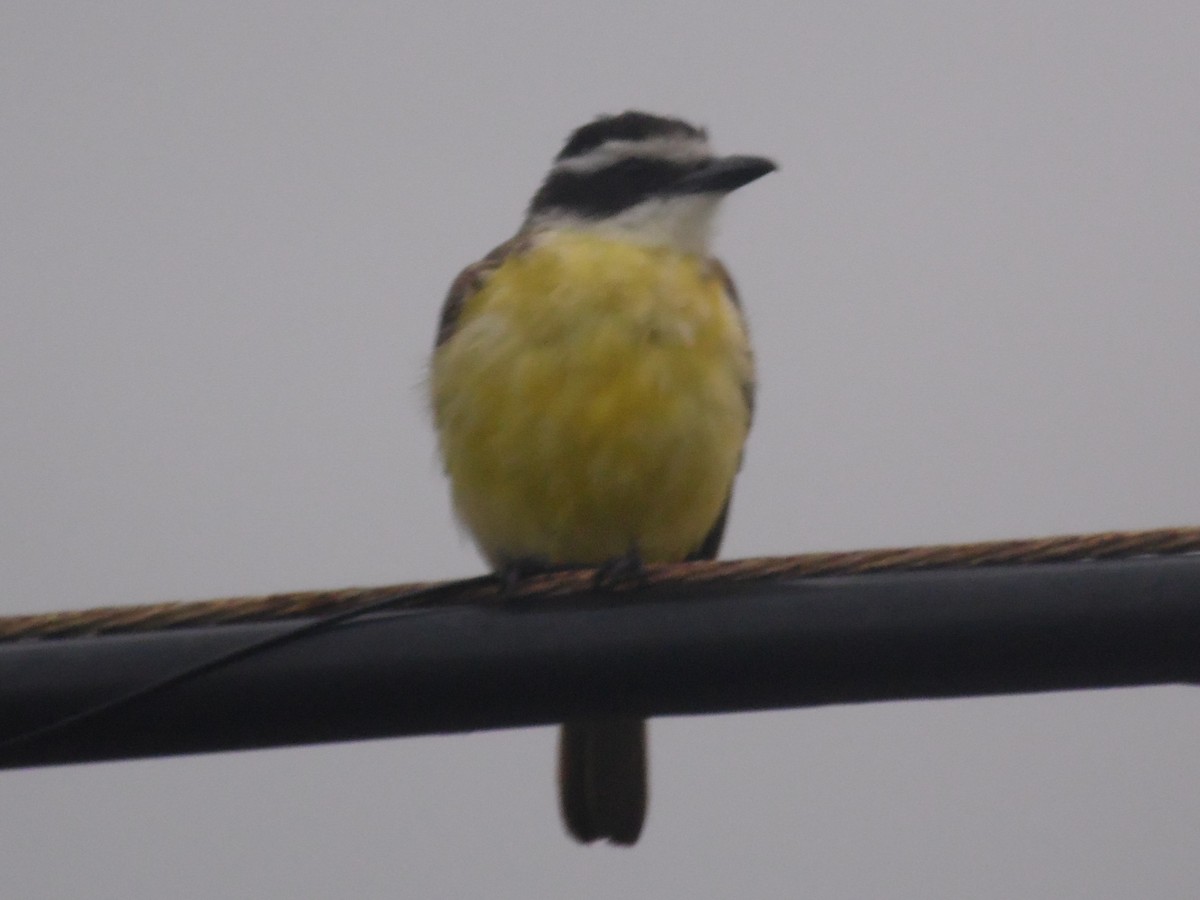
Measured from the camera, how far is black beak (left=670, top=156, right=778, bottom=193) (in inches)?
252

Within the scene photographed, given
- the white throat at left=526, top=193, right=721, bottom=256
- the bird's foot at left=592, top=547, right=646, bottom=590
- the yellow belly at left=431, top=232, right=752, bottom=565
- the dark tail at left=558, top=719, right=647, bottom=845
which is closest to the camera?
the bird's foot at left=592, top=547, right=646, bottom=590

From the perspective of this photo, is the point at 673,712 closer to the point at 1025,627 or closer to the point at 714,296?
the point at 1025,627

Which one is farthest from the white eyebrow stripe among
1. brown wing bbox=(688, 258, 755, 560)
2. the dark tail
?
the dark tail

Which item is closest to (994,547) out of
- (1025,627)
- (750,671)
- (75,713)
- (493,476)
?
(1025,627)

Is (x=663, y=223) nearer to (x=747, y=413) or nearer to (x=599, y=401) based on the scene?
(x=747, y=413)

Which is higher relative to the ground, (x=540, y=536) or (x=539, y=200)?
(x=539, y=200)

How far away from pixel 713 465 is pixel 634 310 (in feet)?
1.63

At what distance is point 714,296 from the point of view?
5.93 meters

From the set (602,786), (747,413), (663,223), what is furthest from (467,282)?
(602,786)

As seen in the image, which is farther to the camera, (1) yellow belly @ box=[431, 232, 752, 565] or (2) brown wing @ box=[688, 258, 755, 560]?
(2) brown wing @ box=[688, 258, 755, 560]

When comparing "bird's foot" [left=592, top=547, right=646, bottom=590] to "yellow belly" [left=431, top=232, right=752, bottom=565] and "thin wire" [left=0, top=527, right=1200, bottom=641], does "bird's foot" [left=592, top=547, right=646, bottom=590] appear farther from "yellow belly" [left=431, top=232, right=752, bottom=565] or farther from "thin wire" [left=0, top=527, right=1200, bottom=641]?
"yellow belly" [left=431, top=232, right=752, bottom=565]

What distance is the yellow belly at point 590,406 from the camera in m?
5.41

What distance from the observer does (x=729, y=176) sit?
6.43 meters

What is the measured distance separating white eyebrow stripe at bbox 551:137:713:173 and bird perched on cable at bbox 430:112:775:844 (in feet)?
0.70
